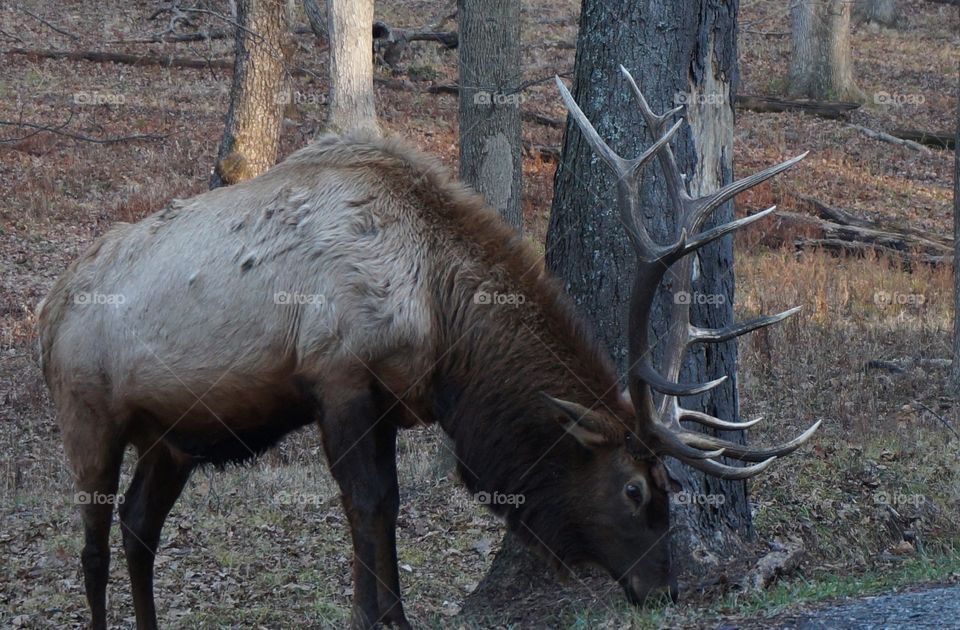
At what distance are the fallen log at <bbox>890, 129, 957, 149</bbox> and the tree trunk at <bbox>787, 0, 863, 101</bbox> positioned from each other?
190 cm

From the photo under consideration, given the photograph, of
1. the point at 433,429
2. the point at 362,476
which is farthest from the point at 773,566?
the point at 433,429

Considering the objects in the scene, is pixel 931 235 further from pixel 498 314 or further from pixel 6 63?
pixel 6 63

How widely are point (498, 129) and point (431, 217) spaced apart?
4079mm

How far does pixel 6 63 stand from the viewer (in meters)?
22.1

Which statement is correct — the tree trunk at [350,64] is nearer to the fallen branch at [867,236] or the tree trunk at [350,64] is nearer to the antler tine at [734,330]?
the fallen branch at [867,236]

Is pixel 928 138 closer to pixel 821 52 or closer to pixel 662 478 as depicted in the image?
pixel 821 52

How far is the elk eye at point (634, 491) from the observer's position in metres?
5.30

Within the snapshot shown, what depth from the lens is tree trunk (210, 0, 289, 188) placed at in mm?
13086

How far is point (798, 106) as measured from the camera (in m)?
23.0

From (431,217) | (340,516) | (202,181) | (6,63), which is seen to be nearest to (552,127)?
(202,181)

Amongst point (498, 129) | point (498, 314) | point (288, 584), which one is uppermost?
point (498, 129)

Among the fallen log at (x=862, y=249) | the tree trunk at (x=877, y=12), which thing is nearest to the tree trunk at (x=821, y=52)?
the fallen log at (x=862, y=249)

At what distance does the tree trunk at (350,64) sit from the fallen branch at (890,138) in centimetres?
1161

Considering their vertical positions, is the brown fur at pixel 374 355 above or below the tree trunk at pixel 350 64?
below
